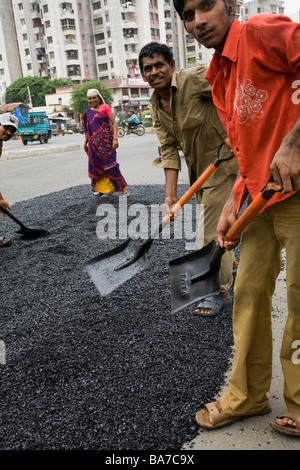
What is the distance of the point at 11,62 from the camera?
229 ft

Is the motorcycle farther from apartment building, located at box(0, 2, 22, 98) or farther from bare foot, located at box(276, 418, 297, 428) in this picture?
apartment building, located at box(0, 2, 22, 98)

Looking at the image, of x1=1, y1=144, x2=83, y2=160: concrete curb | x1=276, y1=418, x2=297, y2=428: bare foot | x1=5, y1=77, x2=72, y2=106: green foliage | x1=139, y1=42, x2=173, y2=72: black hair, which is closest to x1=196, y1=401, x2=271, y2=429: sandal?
x1=276, y1=418, x2=297, y2=428: bare foot

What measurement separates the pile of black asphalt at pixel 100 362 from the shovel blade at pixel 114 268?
34 cm

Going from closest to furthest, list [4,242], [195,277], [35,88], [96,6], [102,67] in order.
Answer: [195,277] < [4,242] < [35,88] < [96,6] < [102,67]

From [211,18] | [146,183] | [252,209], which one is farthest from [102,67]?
[252,209]

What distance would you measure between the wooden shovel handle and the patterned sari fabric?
524 cm

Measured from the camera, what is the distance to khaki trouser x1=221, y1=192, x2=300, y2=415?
156cm

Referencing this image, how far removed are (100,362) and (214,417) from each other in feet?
2.53

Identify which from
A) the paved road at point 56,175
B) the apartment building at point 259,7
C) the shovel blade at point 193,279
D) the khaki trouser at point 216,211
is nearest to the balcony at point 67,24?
the apartment building at point 259,7

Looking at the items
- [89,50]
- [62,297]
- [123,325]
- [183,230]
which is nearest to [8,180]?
[183,230]

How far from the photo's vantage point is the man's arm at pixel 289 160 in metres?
1.33

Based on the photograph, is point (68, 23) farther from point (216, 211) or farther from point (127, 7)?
point (216, 211)

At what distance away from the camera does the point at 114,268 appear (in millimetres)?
2654

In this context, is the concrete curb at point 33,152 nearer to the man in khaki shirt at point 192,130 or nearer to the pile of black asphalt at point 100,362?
the pile of black asphalt at point 100,362
